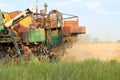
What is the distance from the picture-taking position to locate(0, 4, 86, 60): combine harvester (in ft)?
47.6

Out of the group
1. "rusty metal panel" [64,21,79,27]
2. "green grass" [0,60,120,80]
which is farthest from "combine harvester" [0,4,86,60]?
"green grass" [0,60,120,80]

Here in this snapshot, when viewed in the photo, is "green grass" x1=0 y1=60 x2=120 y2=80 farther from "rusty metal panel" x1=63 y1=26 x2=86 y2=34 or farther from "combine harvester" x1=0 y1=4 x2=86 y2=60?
"rusty metal panel" x1=63 y1=26 x2=86 y2=34

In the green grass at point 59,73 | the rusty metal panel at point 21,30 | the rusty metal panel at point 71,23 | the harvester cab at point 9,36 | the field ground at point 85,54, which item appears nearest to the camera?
the green grass at point 59,73

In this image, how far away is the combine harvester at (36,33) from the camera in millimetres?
14516

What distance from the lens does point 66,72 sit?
31.1ft

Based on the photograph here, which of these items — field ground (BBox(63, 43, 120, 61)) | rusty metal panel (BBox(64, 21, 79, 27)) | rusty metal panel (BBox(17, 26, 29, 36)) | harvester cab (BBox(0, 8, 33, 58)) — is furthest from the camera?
field ground (BBox(63, 43, 120, 61))

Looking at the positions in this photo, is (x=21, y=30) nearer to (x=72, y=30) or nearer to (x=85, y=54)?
(x=72, y=30)

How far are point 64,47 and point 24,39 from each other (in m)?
1.82

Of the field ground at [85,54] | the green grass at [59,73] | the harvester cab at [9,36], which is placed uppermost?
the harvester cab at [9,36]

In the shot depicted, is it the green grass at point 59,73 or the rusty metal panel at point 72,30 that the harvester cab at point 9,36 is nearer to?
the rusty metal panel at point 72,30

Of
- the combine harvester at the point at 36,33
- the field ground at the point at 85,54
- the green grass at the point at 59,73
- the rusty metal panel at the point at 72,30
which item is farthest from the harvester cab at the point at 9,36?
the green grass at the point at 59,73

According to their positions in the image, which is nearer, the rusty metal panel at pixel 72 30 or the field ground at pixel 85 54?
the rusty metal panel at pixel 72 30

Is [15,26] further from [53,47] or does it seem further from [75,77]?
[75,77]

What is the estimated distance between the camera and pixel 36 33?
14.6 metres
